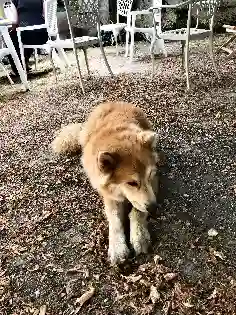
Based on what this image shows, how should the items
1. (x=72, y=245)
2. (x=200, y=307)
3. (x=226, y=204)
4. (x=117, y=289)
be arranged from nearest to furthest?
(x=200, y=307)
(x=117, y=289)
(x=72, y=245)
(x=226, y=204)

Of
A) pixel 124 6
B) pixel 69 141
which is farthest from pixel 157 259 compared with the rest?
pixel 124 6

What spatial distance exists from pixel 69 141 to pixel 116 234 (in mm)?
1415

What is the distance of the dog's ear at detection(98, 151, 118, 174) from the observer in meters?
2.17

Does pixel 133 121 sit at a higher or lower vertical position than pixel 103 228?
higher

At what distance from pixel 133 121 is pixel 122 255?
92 cm

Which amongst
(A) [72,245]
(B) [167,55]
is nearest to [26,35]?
(B) [167,55]

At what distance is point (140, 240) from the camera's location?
2.43m

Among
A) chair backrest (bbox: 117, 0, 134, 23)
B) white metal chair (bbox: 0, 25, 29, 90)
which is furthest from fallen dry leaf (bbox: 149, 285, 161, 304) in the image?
chair backrest (bbox: 117, 0, 134, 23)

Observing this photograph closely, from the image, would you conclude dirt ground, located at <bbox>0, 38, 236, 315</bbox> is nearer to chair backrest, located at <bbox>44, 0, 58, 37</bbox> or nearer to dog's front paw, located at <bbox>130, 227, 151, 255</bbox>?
dog's front paw, located at <bbox>130, 227, 151, 255</bbox>

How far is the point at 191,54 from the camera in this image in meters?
7.00

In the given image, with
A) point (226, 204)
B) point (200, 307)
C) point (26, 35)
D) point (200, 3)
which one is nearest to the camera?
point (200, 307)

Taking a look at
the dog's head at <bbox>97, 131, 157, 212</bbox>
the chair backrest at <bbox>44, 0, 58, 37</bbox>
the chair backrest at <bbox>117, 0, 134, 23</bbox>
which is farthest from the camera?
the chair backrest at <bbox>117, 0, 134, 23</bbox>

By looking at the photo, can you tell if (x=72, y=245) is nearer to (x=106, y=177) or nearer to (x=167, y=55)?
(x=106, y=177)

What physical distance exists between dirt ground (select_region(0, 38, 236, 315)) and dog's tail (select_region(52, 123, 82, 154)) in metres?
0.08
